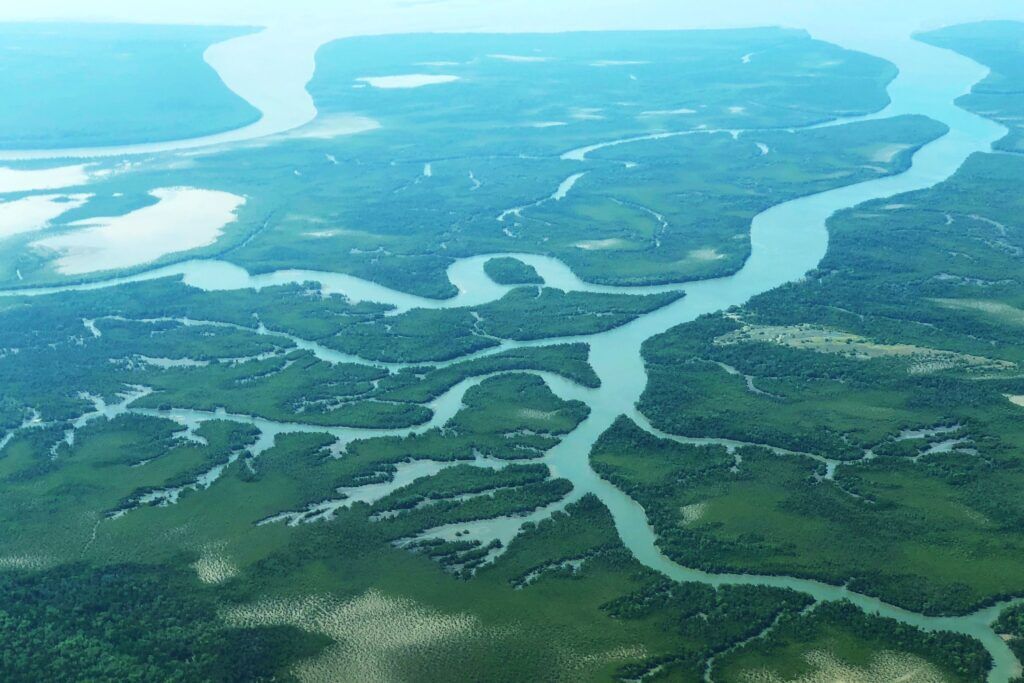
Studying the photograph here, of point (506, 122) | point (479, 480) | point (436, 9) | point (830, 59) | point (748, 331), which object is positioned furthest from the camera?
point (436, 9)

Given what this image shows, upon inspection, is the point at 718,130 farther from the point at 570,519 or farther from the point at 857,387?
the point at 570,519

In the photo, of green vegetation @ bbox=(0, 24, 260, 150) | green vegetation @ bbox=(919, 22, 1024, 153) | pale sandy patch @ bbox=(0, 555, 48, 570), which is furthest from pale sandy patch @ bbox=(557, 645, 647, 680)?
green vegetation @ bbox=(0, 24, 260, 150)

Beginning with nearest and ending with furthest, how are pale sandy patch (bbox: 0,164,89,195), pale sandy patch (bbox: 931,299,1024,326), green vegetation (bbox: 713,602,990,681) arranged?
green vegetation (bbox: 713,602,990,681), pale sandy patch (bbox: 931,299,1024,326), pale sandy patch (bbox: 0,164,89,195)

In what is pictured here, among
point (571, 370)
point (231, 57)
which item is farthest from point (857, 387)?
point (231, 57)

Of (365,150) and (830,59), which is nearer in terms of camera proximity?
(365,150)

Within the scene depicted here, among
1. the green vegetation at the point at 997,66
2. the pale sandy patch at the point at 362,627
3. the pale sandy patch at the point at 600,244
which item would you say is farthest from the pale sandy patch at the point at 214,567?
the green vegetation at the point at 997,66

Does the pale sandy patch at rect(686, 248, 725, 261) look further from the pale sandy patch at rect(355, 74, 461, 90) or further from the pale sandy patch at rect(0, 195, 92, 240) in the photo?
the pale sandy patch at rect(355, 74, 461, 90)
